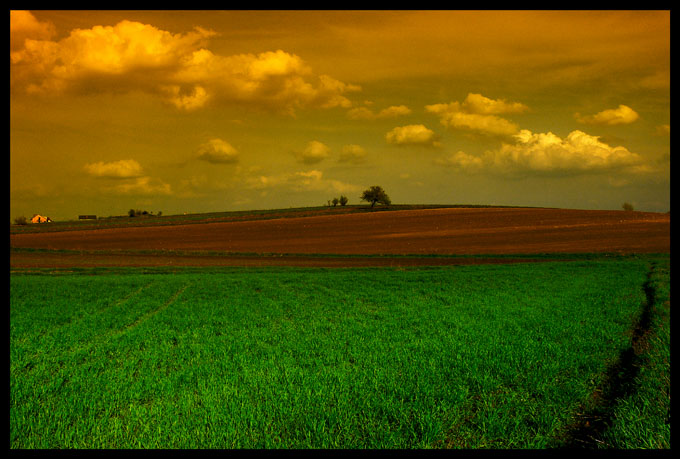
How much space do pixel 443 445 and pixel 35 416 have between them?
6.02m

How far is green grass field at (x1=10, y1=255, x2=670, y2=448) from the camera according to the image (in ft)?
19.3

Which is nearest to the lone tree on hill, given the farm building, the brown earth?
the brown earth

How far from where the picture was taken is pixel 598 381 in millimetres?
7789

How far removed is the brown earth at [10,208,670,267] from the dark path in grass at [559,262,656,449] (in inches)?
1152

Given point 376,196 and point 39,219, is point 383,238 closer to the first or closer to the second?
point 376,196

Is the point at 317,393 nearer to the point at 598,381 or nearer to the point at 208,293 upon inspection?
the point at 598,381

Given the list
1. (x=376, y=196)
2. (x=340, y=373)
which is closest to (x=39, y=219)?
(x=376, y=196)

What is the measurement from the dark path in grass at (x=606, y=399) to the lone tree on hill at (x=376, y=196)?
107 meters

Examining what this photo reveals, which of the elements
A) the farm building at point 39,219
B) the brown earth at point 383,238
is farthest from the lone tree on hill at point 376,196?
the farm building at point 39,219

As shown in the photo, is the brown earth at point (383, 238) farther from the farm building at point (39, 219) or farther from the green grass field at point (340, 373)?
the farm building at point (39, 219)

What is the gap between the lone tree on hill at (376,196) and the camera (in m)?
117

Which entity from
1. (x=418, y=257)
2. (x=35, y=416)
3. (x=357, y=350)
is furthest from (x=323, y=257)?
(x=35, y=416)

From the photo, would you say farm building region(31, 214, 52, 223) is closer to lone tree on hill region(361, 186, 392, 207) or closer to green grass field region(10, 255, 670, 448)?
lone tree on hill region(361, 186, 392, 207)

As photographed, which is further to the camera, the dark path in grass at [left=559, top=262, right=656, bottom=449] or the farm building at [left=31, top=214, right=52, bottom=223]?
the farm building at [left=31, top=214, right=52, bottom=223]
